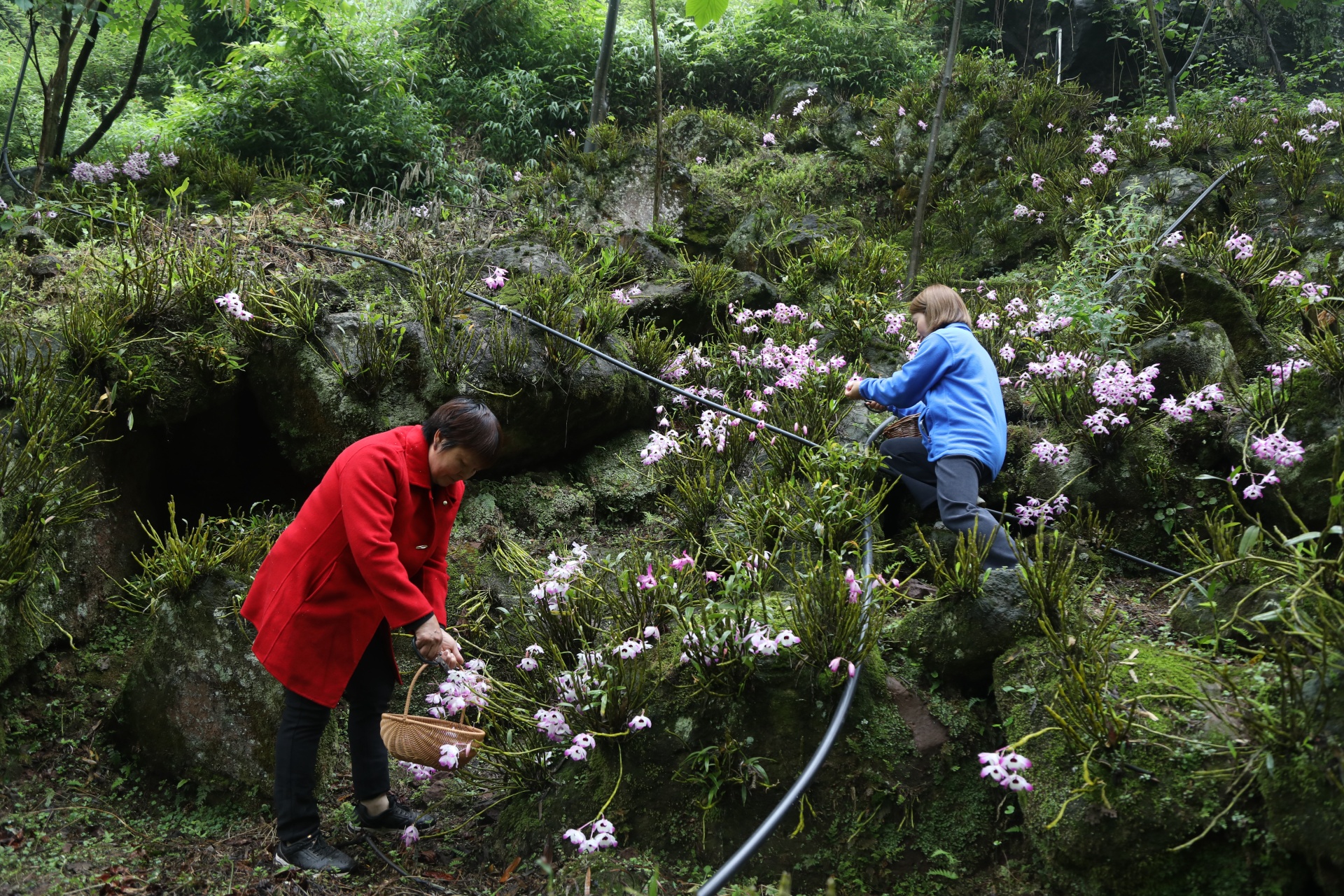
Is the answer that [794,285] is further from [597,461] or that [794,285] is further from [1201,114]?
[1201,114]

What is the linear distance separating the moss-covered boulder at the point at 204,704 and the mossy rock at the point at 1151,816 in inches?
120

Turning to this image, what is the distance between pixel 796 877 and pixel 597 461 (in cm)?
304

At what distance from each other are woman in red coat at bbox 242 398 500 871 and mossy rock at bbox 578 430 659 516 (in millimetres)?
2070

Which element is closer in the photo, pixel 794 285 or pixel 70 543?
pixel 70 543

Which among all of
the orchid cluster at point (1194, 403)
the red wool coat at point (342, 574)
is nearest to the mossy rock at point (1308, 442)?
the orchid cluster at point (1194, 403)

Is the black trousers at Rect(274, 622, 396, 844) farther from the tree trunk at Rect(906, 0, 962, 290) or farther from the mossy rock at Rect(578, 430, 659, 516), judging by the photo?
the tree trunk at Rect(906, 0, 962, 290)

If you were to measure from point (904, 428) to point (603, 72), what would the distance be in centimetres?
595

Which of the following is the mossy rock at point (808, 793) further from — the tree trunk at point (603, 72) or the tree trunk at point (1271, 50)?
the tree trunk at point (1271, 50)

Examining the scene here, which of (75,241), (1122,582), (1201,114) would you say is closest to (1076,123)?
(1201,114)

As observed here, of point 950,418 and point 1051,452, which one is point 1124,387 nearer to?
point 1051,452

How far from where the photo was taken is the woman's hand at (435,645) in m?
2.50

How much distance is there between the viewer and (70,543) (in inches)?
140

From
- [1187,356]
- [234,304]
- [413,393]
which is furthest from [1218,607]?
[234,304]

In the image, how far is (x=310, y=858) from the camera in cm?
269
